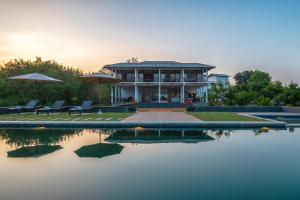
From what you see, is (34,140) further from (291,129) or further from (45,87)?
(45,87)

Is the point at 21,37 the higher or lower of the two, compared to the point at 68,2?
lower

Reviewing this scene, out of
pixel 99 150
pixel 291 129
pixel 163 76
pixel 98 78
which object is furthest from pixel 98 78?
pixel 163 76

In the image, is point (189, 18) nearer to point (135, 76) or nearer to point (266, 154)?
point (135, 76)

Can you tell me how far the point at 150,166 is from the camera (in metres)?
5.44

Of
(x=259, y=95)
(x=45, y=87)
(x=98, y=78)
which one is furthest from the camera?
(x=259, y=95)

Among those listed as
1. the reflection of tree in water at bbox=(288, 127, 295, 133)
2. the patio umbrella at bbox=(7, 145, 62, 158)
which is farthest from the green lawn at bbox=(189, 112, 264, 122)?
the patio umbrella at bbox=(7, 145, 62, 158)

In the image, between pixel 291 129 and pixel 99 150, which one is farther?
pixel 291 129

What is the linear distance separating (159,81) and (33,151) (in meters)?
19.8

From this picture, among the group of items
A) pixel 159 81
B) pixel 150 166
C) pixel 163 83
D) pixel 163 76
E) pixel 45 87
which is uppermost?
pixel 163 76

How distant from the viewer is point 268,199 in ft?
12.2

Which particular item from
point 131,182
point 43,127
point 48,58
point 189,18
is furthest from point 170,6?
point 48,58

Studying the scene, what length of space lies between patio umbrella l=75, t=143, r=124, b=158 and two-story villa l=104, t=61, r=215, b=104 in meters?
18.5

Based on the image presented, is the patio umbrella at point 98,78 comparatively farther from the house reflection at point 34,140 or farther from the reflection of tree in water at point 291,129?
the reflection of tree in water at point 291,129

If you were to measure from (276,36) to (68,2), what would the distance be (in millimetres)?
15550
